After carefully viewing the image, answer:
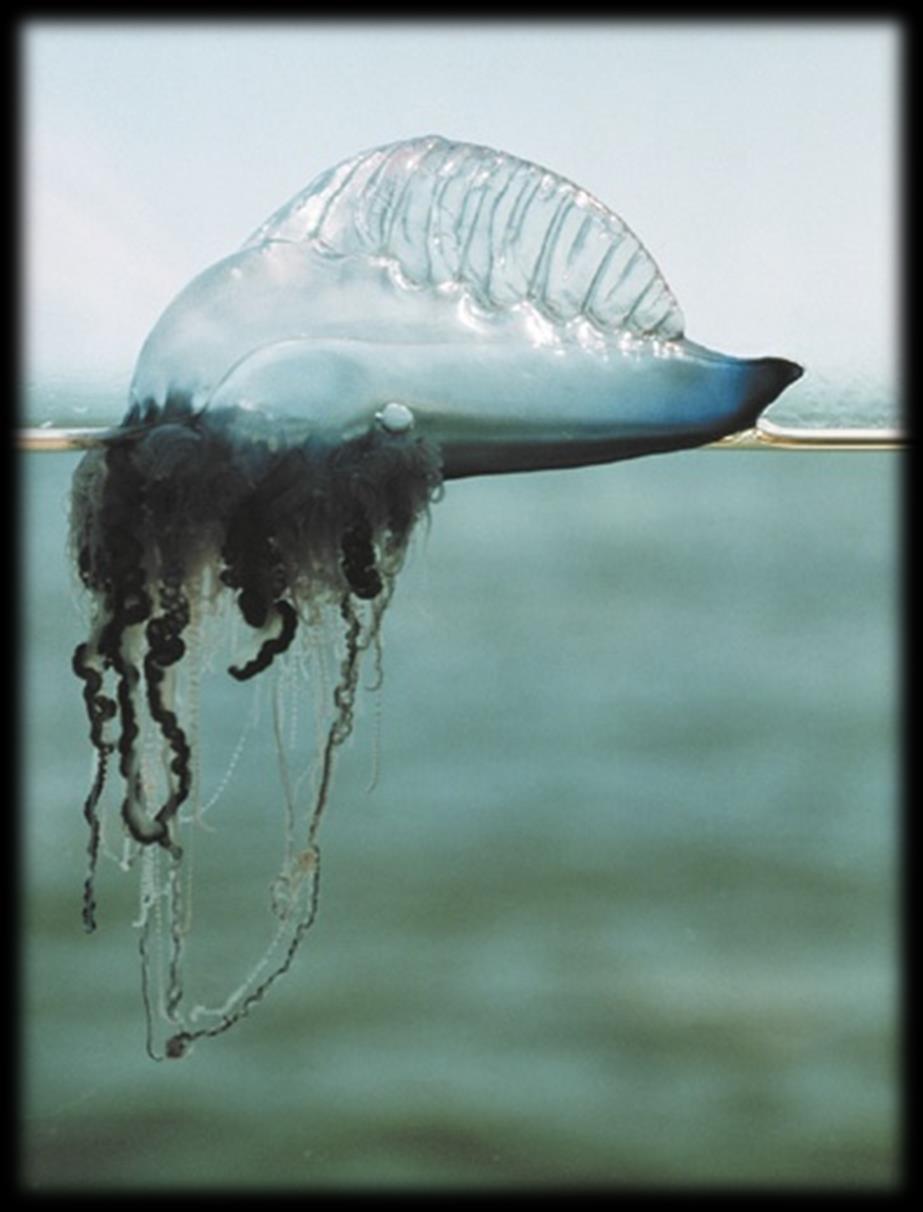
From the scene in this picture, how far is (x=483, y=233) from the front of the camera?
2004mm

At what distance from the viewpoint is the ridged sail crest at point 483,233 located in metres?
1.99

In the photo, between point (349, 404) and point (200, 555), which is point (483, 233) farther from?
point (200, 555)

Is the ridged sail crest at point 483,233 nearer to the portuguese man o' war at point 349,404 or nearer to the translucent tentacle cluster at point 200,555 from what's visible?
the portuguese man o' war at point 349,404

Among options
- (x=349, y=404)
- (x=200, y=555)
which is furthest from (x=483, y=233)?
(x=200, y=555)

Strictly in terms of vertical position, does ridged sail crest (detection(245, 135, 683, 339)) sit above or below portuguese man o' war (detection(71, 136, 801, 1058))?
above

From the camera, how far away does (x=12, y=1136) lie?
3.07m

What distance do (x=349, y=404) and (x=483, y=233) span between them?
0.25 metres

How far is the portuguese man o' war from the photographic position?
194 centimetres

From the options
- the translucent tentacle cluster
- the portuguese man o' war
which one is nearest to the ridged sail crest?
the portuguese man o' war

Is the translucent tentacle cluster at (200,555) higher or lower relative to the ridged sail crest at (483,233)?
lower

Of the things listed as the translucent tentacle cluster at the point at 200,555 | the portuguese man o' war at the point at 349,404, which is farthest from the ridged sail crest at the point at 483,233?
the translucent tentacle cluster at the point at 200,555

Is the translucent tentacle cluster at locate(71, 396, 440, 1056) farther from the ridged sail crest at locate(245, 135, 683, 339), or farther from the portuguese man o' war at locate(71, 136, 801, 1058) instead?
the ridged sail crest at locate(245, 135, 683, 339)

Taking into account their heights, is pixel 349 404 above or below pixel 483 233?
below

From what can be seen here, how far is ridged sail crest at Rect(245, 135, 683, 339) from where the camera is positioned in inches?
78.2
